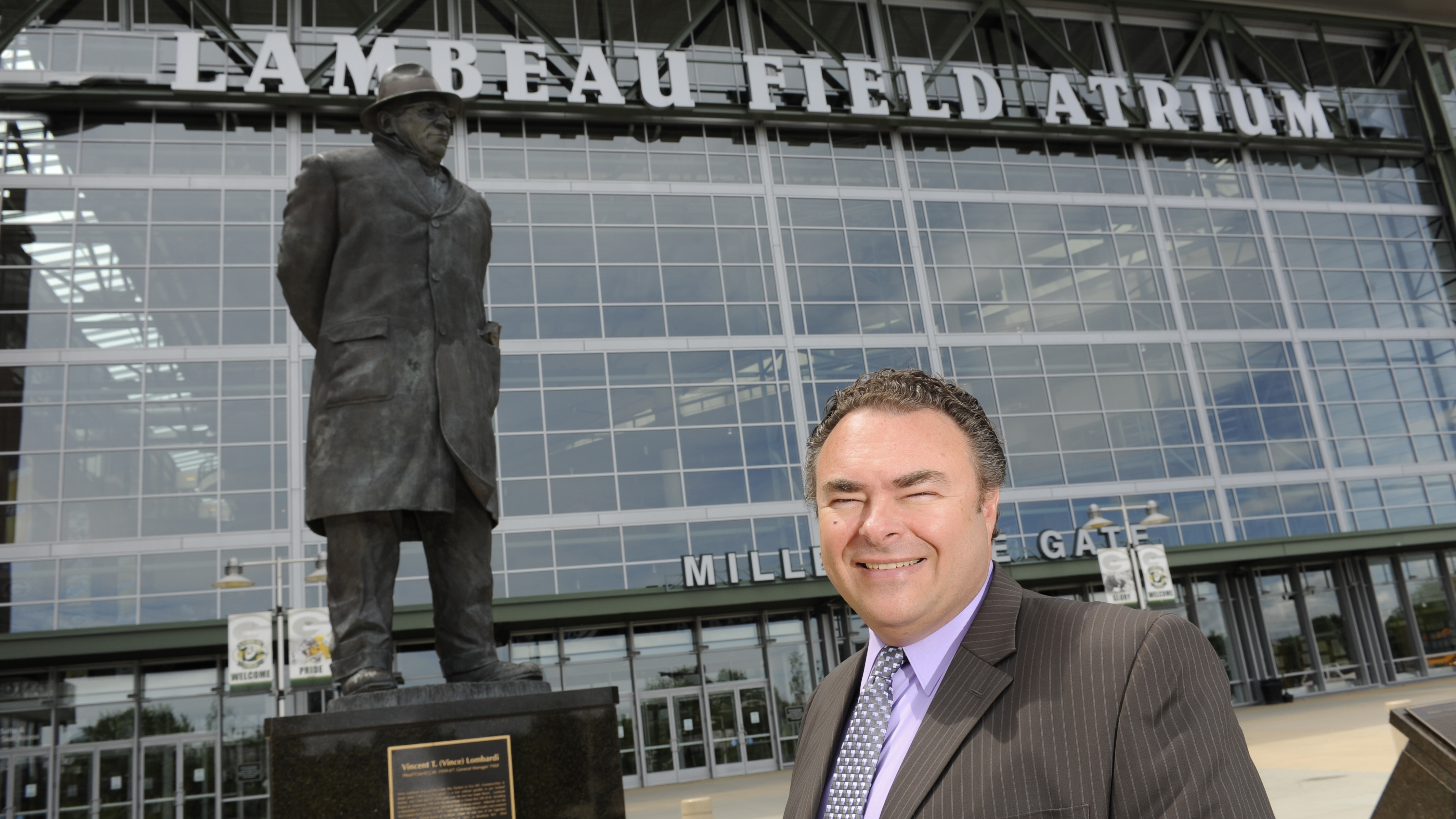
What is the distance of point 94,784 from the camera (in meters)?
22.5

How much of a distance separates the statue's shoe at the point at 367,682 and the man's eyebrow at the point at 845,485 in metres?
3.64

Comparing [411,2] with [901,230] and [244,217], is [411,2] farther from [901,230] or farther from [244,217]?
[901,230]

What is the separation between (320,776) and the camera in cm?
462

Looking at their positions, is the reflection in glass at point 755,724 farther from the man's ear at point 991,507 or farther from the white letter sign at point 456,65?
the man's ear at point 991,507

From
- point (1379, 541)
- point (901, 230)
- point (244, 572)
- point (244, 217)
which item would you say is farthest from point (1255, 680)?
point (244, 217)

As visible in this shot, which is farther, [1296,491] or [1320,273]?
[1320,273]

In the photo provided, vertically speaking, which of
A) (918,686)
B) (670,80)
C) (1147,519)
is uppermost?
(670,80)

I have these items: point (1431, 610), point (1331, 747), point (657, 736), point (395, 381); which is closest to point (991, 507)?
point (395, 381)

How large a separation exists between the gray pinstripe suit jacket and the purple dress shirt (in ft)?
0.14

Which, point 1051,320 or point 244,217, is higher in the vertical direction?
point 244,217

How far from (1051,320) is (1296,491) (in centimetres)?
882

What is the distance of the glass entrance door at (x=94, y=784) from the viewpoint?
22250mm

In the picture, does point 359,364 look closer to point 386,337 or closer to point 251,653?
point 386,337

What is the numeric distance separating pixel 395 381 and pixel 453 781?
1.99 meters
